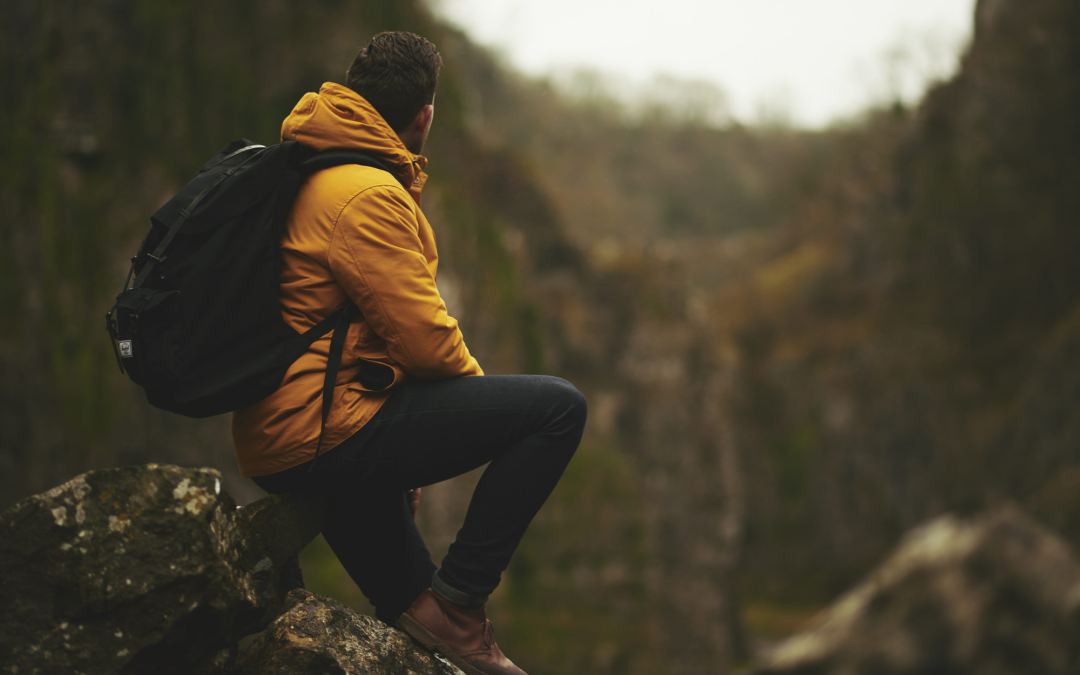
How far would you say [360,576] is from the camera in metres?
2.93

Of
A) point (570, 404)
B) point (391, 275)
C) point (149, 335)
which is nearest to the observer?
point (149, 335)

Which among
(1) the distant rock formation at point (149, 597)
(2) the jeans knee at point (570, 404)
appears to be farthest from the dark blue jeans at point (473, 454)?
(1) the distant rock formation at point (149, 597)

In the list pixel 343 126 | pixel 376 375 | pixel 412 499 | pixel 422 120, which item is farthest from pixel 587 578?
pixel 343 126

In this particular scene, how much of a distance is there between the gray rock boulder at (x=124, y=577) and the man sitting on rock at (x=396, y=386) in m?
0.26

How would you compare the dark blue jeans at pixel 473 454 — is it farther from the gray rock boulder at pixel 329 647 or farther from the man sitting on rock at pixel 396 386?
the gray rock boulder at pixel 329 647

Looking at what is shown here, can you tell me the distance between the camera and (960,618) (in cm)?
452

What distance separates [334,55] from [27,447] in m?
6.33

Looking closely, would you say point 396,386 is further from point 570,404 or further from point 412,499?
point 412,499

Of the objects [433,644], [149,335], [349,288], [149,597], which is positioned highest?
[349,288]

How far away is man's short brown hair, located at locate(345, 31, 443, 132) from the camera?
2.50 metres

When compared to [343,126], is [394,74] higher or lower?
higher

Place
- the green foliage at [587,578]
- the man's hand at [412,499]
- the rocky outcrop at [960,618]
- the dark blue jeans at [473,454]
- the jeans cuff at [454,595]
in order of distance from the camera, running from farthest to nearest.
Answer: the green foliage at [587,578] < the rocky outcrop at [960,618] < the man's hand at [412,499] < the jeans cuff at [454,595] < the dark blue jeans at [473,454]

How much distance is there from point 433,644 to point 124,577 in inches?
36.8

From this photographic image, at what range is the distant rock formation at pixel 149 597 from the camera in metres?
2.44
